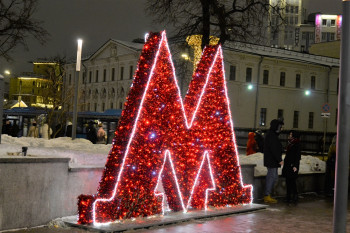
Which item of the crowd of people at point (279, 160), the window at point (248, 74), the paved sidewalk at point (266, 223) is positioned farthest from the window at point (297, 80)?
the paved sidewalk at point (266, 223)

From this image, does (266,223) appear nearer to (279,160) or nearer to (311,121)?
(279,160)

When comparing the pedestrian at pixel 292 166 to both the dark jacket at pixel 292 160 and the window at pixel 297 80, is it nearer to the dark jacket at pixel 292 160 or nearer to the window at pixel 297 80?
the dark jacket at pixel 292 160

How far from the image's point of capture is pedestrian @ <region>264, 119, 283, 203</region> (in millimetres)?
13758

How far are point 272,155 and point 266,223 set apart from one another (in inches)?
130

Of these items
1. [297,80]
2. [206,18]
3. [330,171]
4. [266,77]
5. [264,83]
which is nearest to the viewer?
[330,171]

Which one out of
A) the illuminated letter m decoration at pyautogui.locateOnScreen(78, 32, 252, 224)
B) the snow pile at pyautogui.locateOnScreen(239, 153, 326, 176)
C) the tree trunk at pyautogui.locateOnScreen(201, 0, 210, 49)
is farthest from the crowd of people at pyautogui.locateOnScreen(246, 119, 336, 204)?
the tree trunk at pyautogui.locateOnScreen(201, 0, 210, 49)

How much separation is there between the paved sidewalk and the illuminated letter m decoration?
0.63 m

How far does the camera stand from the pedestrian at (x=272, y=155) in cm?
1376

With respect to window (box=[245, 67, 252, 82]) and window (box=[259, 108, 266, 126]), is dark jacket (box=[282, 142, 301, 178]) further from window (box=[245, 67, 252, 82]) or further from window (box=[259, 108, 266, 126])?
window (box=[259, 108, 266, 126])

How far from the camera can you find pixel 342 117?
5.52m

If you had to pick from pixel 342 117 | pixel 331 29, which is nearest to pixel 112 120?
pixel 342 117

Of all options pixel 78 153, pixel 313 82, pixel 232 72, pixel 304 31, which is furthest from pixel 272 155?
pixel 304 31

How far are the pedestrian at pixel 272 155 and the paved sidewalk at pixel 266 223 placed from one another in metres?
0.59

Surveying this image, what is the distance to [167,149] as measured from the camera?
35.3 ft
